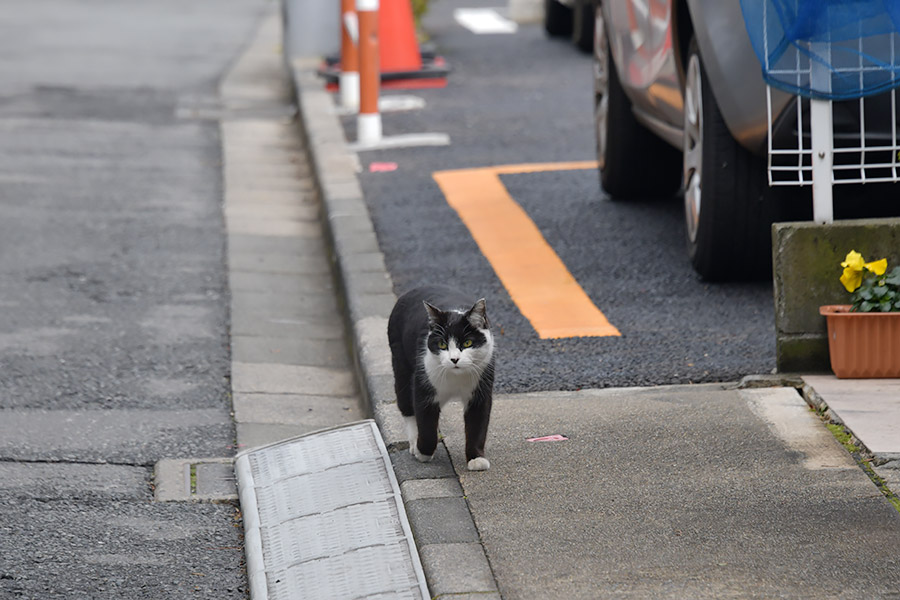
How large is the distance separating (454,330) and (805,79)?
65.0 inches

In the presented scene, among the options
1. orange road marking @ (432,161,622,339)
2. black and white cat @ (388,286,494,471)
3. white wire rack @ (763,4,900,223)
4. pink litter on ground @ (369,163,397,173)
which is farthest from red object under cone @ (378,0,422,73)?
black and white cat @ (388,286,494,471)

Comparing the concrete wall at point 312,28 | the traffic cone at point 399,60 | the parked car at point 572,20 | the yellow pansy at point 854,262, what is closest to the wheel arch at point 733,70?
the yellow pansy at point 854,262

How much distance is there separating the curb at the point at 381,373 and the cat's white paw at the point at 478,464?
0.06 m

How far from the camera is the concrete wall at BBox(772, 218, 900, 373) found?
15.2ft

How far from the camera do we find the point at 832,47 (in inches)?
179

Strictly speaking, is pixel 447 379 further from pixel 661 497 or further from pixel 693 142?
pixel 693 142

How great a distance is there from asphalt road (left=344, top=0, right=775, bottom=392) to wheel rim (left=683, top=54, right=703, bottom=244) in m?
0.34

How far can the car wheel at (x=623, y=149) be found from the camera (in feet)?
23.9

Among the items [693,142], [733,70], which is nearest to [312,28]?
→ [693,142]

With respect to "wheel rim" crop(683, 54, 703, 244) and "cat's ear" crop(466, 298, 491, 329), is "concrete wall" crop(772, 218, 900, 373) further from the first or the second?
"cat's ear" crop(466, 298, 491, 329)

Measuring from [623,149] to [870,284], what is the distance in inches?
117

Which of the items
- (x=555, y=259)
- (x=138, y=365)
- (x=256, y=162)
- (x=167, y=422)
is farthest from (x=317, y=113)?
(x=167, y=422)

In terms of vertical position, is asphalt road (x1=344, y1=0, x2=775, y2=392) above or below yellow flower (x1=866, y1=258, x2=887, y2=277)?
below

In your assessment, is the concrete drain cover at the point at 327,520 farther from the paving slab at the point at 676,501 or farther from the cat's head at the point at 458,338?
the cat's head at the point at 458,338
